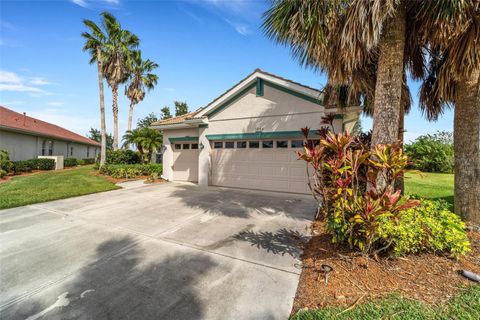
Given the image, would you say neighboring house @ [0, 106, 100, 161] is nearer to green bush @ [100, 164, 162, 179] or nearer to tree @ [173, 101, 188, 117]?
green bush @ [100, 164, 162, 179]

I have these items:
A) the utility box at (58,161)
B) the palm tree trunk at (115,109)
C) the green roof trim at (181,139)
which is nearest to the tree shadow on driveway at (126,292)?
the green roof trim at (181,139)

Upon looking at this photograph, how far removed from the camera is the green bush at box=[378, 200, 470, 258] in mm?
3389

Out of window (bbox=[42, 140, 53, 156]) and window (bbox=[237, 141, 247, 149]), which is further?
window (bbox=[42, 140, 53, 156])

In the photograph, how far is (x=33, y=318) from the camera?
2.64m

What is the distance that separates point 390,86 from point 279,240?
4.03m

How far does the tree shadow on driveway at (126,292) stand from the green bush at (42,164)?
19.0m

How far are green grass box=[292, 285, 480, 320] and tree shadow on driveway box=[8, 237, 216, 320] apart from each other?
1580mm

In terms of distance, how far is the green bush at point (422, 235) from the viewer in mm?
3389

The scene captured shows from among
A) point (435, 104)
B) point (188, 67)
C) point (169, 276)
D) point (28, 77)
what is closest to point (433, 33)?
point (435, 104)

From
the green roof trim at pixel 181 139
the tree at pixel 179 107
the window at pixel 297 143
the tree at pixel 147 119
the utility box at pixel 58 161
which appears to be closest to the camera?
the window at pixel 297 143

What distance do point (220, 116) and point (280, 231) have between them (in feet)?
25.5

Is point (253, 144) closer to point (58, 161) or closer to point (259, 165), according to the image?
point (259, 165)

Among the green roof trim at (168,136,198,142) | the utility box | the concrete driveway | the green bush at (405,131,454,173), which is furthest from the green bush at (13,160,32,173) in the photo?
the green bush at (405,131,454,173)

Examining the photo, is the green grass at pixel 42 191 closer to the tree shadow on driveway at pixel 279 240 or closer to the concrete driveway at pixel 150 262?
the concrete driveway at pixel 150 262
